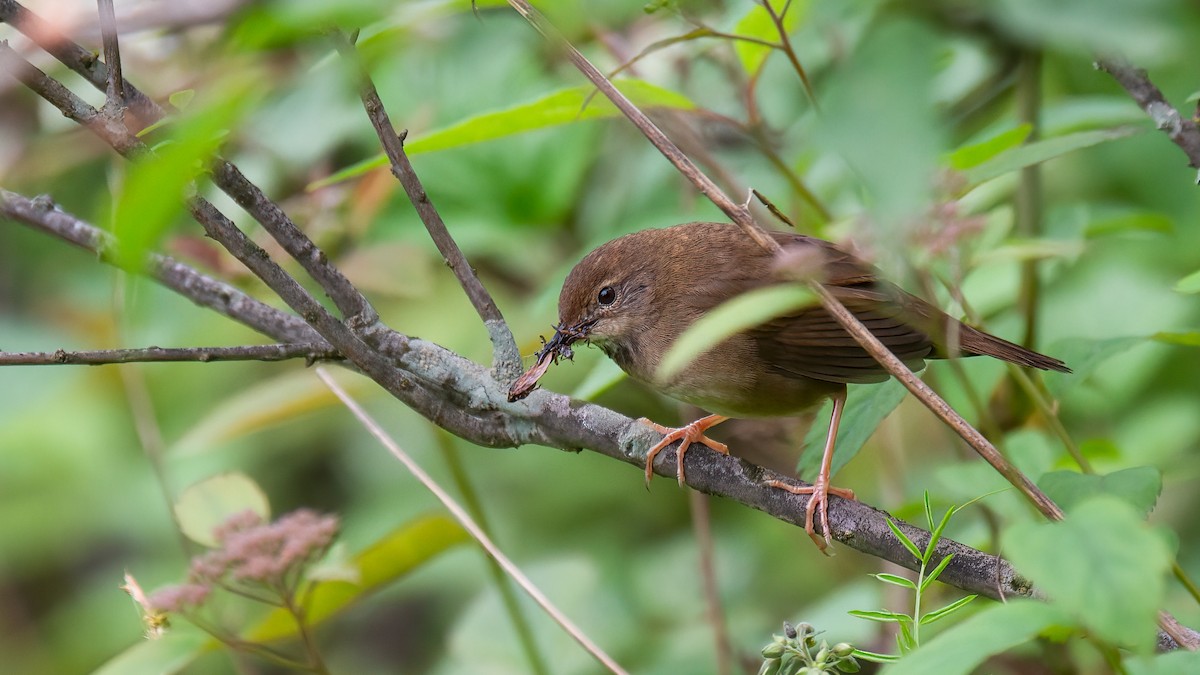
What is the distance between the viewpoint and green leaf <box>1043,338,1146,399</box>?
2291mm

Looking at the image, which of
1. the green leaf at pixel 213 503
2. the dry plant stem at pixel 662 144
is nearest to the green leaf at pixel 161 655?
the green leaf at pixel 213 503

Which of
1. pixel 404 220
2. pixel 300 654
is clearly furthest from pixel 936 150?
pixel 300 654

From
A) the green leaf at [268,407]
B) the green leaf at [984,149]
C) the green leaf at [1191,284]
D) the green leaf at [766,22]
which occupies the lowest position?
the green leaf at [1191,284]

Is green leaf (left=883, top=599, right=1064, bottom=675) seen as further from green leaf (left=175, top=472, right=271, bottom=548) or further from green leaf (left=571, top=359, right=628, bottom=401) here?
green leaf (left=175, top=472, right=271, bottom=548)

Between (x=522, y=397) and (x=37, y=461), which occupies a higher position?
(x=37, y=461)

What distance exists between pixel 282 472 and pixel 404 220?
170 centimetres

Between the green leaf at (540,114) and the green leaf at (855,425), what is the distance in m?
0.76

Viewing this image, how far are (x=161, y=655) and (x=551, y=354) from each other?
42.7 inches

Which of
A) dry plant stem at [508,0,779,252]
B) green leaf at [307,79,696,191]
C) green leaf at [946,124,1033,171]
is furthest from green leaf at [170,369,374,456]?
green leaf at [946,124,1033,171]

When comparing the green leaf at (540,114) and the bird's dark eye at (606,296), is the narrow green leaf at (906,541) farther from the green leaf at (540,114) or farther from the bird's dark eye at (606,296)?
the bird's dark eye at (606,296)

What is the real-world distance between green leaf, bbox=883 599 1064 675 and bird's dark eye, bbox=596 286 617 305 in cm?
178

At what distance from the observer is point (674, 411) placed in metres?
3.98

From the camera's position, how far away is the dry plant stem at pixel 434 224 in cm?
190

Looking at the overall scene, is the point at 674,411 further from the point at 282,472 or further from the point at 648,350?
the point at 282,472
